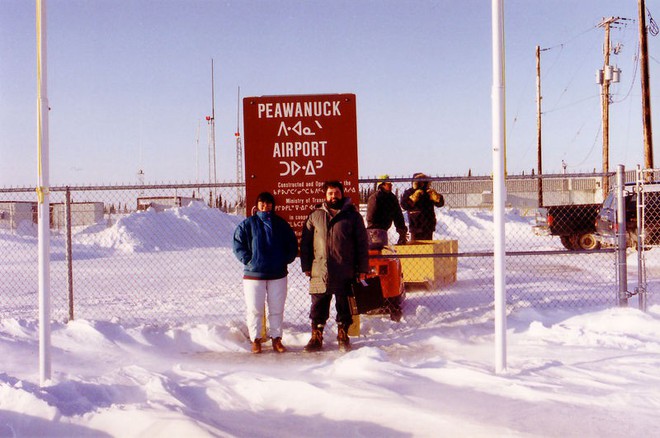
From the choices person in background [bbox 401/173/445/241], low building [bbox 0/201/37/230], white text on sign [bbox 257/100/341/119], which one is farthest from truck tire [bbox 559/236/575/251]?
low building [bbox 0/201/37/230]

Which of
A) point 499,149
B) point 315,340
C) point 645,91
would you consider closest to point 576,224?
point 645,91

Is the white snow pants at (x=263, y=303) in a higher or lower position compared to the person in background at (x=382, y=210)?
lower

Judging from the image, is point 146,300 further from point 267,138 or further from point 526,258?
point 526,258

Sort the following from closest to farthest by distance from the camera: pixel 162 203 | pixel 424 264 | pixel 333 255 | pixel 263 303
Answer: pixel 333 255 → pixel 263 303 → pixel 424 264 → pixel 162 203

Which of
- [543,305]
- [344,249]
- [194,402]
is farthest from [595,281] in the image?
[194,402]

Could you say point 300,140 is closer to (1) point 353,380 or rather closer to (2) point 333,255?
(2) point 333,255

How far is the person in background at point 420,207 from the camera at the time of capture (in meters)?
10.8

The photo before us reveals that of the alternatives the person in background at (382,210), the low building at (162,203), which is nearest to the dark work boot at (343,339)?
the person in background at (382,210)

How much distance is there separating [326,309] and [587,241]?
13.2 m

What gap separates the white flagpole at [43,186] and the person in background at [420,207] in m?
6.84

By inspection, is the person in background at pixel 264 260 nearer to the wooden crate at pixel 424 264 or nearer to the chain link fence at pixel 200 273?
the chain link fence at pixel 200 273

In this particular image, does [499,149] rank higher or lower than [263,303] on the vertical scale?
higher

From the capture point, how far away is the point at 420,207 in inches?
432

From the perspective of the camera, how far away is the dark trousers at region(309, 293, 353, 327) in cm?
683
